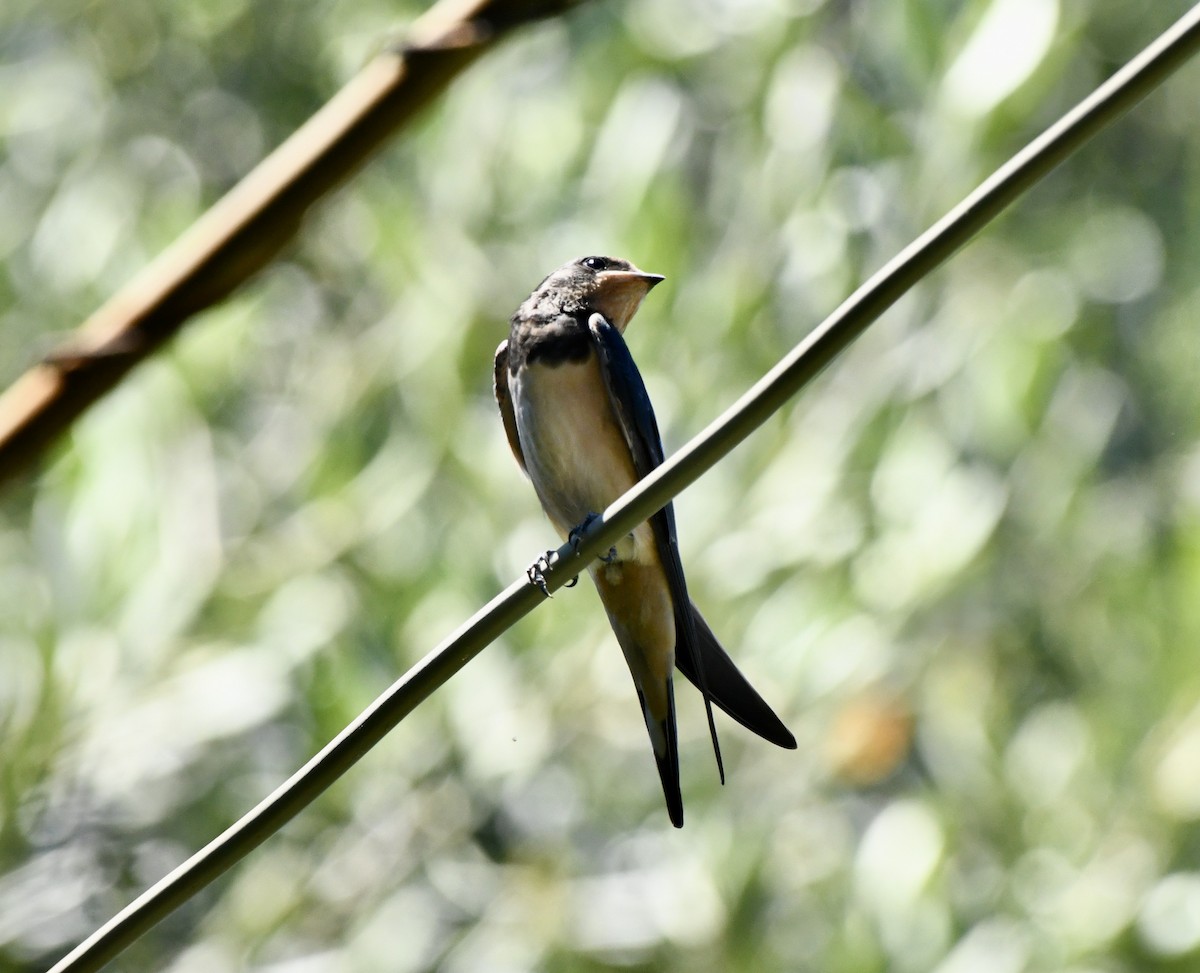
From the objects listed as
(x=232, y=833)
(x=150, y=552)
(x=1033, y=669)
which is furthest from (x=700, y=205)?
(x=232, y=833)

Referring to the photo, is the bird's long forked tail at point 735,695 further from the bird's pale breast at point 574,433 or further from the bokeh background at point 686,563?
the bokeh background at point 686,563

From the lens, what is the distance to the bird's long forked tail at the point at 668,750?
9.18 ft

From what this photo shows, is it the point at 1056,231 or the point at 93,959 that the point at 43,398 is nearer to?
the point at 93,959

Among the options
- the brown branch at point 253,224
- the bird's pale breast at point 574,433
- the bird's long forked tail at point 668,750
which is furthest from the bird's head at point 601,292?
the brown branch at point 253,224

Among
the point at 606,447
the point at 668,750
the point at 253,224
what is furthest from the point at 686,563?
the point at 253,224

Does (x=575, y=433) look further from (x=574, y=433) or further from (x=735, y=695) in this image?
(x=735, y=695)

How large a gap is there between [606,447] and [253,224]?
119cm

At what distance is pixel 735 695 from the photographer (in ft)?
9.11

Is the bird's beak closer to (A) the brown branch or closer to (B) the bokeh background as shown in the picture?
(B) the bokeh background

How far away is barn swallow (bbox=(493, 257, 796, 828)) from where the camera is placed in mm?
3193

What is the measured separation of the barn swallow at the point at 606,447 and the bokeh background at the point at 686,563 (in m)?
0.85

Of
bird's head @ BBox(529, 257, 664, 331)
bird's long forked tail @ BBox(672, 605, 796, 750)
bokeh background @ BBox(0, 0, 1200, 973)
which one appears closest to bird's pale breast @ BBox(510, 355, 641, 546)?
bird's head @ BBox(529, 257, 664, 331)

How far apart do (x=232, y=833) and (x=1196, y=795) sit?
3106 millimetres

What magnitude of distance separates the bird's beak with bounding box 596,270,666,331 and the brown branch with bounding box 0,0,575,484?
1098mm
